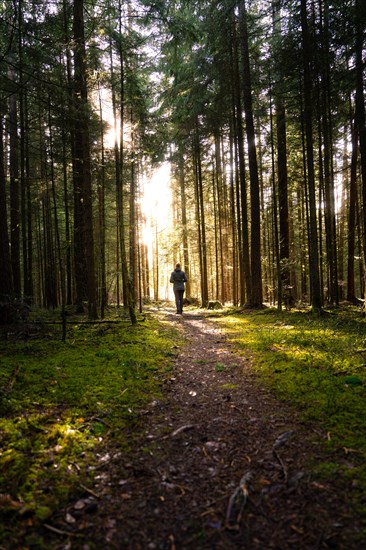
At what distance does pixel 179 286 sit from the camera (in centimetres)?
1534

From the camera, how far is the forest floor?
2016 mm

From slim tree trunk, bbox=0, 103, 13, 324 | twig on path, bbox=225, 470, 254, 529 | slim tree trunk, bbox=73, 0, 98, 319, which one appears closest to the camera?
twig on path, bbox=225, 470, 254, 529

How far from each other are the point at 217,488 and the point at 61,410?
2205 mm

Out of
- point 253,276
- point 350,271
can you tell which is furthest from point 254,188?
point 350,271

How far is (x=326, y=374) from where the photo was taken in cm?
465

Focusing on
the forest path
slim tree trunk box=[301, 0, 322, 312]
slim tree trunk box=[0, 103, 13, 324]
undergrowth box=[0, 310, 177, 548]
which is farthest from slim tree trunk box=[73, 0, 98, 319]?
the forest path

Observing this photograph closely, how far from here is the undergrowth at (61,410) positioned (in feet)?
7.98

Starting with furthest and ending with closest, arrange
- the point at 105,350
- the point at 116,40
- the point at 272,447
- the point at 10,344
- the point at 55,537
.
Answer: the point at 116,40, the point at 10,344, the point at 105,350, the point at 272,447, the point at 55,537

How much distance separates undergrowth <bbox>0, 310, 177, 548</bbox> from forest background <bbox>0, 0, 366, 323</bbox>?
4.99 feet

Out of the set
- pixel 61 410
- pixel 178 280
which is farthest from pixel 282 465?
pixel 178 280

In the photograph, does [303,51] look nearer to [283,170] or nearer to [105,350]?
[283,170]

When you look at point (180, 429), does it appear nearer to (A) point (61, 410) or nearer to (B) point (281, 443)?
(B) point (281, 443)

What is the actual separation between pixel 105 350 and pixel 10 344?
2384 mm

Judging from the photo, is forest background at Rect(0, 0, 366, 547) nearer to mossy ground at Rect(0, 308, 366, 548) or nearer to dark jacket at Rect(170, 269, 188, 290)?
mossy ground at Rect(0, 308, 366, 548)
